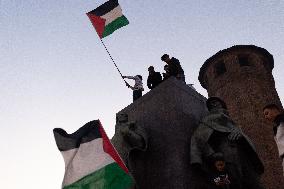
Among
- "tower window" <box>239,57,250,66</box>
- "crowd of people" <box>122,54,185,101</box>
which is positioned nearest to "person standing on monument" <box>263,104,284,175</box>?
"crowd of people" <box>122,54,185,101</box>

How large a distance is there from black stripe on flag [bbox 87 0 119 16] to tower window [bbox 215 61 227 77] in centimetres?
1985

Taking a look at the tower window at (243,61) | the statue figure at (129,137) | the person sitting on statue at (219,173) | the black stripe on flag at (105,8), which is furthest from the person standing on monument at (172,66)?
the tower window at (243,61)

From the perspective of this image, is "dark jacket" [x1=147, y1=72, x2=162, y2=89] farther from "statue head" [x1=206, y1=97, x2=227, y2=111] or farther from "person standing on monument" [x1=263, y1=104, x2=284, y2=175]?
"person standing on monument" [x1=263, y1=104, x2=284, y2=175]

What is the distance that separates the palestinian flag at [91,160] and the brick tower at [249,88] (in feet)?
60.8

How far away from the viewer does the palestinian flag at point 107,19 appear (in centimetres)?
829

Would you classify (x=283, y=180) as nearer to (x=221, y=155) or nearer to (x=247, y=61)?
(x=247, y=61)

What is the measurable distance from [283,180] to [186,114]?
57.5 feet

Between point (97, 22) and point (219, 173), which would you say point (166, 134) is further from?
point (97, 22)

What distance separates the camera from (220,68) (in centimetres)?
2806

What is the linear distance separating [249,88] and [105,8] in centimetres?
1892

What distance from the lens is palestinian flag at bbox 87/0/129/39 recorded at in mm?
8289

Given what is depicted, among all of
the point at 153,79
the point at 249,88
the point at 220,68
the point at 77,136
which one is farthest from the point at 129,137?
the point at 220,68

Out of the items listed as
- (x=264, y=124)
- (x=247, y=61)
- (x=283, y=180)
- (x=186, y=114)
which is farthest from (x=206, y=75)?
(x=186, y=114)

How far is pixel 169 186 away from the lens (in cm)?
471
